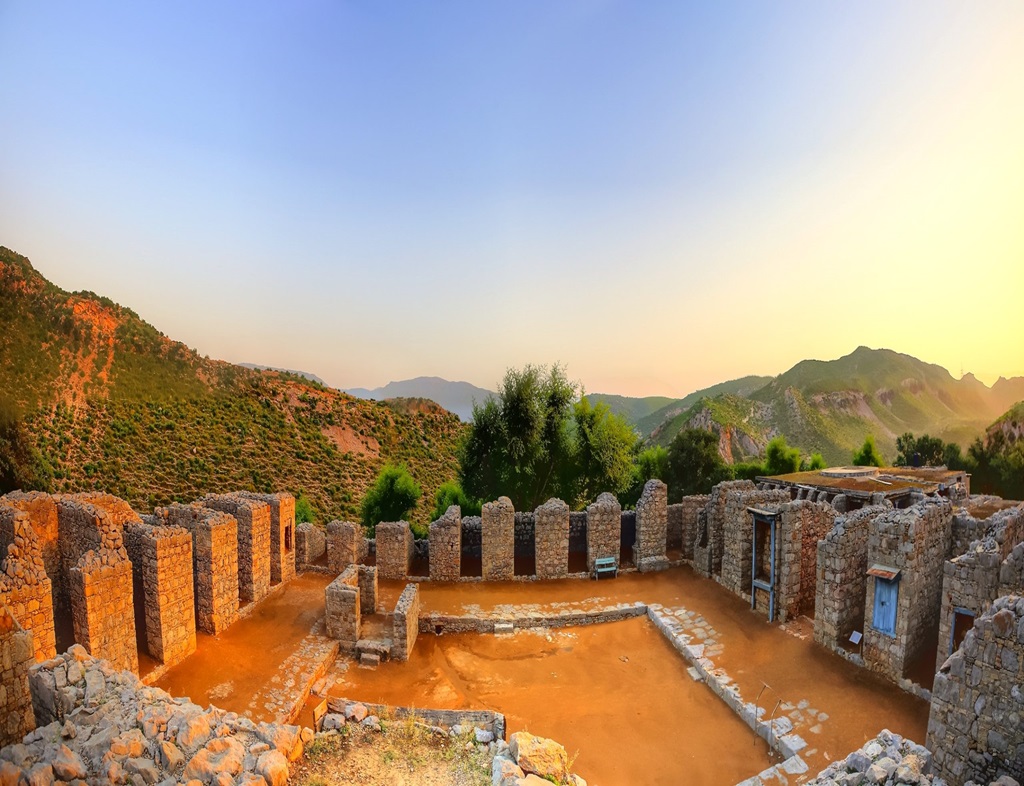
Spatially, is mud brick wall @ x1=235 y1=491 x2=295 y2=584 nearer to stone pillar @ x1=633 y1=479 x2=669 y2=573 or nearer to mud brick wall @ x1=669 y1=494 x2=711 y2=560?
stone pillar @ x1=633 y1=479 x2=669 y2=573

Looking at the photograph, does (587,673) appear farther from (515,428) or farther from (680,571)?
(515,428)

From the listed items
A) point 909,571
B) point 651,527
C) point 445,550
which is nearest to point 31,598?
point 445,550

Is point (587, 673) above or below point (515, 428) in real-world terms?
below

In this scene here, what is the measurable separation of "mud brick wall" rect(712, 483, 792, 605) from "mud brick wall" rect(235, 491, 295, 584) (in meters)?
12.1

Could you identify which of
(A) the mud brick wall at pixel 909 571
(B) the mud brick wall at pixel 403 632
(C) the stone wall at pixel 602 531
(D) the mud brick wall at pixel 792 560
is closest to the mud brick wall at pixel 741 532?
(D) the mud brick wall at pixel 792 560

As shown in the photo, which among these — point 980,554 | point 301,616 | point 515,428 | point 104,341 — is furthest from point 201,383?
point 980,554

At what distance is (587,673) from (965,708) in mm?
6757

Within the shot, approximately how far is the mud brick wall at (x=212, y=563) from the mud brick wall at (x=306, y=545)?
4374mm

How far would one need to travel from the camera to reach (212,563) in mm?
10266

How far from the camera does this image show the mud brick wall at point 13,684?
4.80 m

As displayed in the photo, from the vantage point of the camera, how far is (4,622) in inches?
192

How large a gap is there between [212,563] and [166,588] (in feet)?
4.18

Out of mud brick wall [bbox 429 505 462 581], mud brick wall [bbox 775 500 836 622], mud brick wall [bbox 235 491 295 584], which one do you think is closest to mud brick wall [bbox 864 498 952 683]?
mud brick wall [bbox 775 500 836 622]

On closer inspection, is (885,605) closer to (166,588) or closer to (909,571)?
(909,571)
